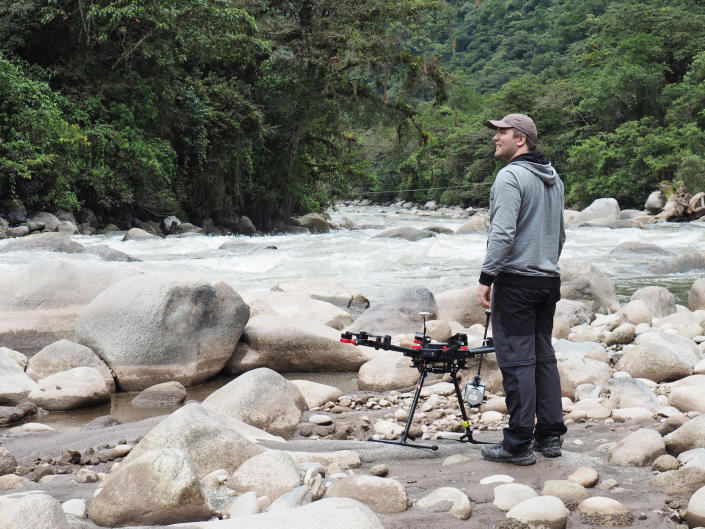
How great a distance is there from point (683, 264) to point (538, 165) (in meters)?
10.3

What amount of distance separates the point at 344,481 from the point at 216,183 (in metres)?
20.1

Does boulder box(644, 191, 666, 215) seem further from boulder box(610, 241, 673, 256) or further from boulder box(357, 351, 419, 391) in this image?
boulder box(357, 351, 419, 391)

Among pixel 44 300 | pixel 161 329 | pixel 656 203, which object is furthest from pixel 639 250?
pixel 656 203

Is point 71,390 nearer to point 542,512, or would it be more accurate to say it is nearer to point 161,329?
point 161,329

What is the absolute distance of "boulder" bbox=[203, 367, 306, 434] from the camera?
4387mm

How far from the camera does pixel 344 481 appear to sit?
2883mm

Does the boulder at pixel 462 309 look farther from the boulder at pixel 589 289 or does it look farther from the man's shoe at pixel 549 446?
the man's shoe at pixel 549 446

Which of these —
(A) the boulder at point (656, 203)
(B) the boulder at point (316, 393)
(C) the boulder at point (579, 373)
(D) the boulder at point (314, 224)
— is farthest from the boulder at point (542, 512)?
(A) the boulder at point (656, 203)

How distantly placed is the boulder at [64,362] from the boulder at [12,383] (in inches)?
5.0

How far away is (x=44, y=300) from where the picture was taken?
22.6ft

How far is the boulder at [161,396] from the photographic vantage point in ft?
17.1

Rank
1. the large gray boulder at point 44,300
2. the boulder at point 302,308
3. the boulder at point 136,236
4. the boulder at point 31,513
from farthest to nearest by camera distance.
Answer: the boulder at point 136,236
the boulder at point 302,308
the large gray boulder at point 44,300
the boulder at point 31,513

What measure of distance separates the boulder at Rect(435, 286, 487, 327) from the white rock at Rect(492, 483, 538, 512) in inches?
185

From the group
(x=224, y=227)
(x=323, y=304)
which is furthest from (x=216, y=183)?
(x=323, y=304)
